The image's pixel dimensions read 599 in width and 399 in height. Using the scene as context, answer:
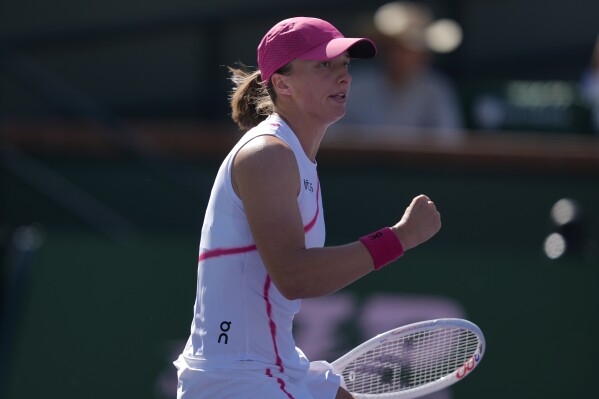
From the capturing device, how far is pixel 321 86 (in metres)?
3.59

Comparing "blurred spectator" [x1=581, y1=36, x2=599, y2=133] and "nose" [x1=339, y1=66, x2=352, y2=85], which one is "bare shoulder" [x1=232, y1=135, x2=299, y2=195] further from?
"blurred spectator" [x1=581, y1=36, x2=599, y2=133]

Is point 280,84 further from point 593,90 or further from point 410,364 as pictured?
point 593,90

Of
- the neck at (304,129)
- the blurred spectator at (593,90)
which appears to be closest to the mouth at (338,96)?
the neck at (304,129)

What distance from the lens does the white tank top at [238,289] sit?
11.4ft

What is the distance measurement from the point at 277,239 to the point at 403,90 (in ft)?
16.2

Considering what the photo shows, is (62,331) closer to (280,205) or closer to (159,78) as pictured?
(280,205)

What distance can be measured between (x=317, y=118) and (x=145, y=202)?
4.51 m

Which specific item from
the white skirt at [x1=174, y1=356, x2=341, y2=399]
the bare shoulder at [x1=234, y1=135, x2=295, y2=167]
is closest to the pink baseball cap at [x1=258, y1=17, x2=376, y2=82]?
the bare shoulder at [x1=234, y1=135, x2=295, y2=167]

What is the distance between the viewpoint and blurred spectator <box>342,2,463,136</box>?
8086mm

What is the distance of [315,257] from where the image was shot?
3.30 metres

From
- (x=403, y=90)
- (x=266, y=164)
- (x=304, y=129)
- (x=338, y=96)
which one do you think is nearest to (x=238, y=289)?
(x=266, y=164)

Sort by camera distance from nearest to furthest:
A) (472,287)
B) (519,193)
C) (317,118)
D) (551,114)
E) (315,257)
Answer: (315,257) < (317,118) < (472,287) < (519,193) < (551,114)

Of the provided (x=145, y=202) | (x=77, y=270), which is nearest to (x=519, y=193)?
(x=145, y=202)

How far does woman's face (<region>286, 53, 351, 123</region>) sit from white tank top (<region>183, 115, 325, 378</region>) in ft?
0.37
